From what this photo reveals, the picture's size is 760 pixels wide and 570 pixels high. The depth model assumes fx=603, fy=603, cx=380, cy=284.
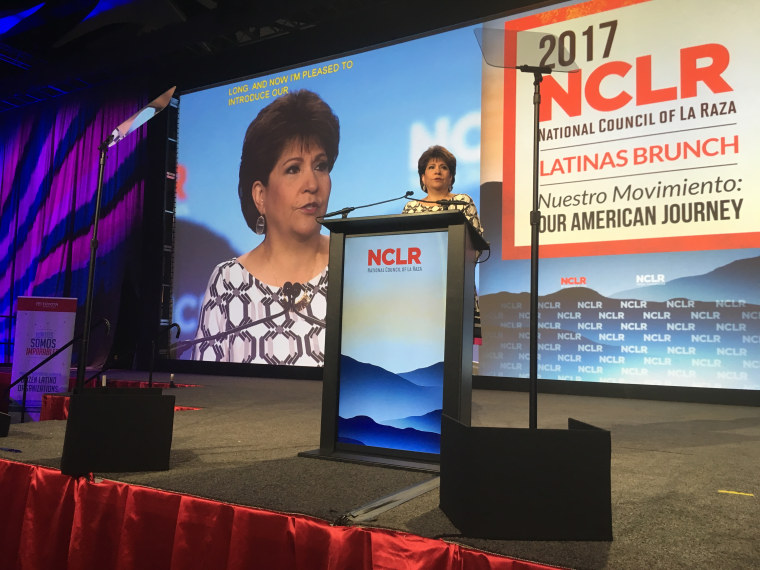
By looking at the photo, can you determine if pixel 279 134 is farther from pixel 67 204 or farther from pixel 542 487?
pixel 542 487

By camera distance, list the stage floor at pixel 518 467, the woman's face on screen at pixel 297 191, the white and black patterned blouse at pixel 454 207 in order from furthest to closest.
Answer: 1. the woman's face on screen at pixel 297 191
2. the white and black patterned blouse at pixel 454 207
3. the stage floor at pixel 518 467

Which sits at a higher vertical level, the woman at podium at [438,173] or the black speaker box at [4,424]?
the woman at podium at [438,173]

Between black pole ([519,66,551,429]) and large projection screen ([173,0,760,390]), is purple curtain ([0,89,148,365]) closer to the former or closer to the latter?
large projection screen ([173,0,760,390])

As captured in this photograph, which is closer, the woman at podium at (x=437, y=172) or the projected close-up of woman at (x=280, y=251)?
the woman at podium at (x=437, y=172)

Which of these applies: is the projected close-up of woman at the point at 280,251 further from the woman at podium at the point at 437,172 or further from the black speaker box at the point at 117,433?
the black speaker box at the point at 117,433

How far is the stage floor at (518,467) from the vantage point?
1.32m

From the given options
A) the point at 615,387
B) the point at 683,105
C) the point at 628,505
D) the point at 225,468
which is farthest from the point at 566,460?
the point at 683,105

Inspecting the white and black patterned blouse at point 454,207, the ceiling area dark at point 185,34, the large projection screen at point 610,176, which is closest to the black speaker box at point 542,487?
the white and black patterned blouse at point 454,207

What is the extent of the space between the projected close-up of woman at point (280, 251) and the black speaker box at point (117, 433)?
4.24 m

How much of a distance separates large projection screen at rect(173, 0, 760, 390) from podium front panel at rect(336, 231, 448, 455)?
99.6 inches

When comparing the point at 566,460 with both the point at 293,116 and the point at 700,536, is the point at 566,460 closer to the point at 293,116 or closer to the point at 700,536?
the point at 700,536

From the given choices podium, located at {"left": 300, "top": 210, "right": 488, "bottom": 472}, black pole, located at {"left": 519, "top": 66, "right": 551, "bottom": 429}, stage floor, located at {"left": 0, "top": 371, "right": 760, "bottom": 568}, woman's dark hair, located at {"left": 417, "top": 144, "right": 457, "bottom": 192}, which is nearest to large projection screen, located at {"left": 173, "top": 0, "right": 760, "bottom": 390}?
woman's dark hair, located at {"left": 417, "top": 144, "right": 457, "bottom": 192}

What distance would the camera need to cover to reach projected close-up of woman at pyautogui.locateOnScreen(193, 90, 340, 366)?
20.9 feet

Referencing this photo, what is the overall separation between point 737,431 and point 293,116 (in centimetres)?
519
